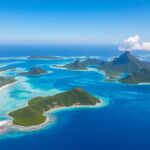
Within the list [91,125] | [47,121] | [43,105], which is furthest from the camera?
[43,105]

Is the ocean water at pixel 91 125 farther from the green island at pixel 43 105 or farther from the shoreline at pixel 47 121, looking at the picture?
the green island at pixel 43 105

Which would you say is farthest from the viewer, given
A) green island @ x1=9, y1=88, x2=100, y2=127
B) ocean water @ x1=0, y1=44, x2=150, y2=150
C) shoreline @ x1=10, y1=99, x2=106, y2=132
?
green island @ x1=9, y1=88, x2=100, y2=127

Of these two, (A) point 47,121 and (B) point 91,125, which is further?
(A) point 47,121

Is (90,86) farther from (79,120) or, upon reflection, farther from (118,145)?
(118,145)

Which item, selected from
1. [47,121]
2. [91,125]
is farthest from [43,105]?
[91,125]

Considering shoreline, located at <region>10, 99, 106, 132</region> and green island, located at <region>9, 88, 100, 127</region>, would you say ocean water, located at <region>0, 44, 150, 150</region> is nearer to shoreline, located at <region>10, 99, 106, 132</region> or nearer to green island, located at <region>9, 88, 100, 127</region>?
shoreline, located at <region>10, 99, 106, 132</region>

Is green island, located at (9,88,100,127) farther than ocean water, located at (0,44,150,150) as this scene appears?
Yes

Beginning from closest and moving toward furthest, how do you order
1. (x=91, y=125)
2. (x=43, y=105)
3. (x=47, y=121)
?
(x=91, y=125)
(x=47, y=121)
(x=43, y=105)

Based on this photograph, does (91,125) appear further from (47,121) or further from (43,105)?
(43,105)

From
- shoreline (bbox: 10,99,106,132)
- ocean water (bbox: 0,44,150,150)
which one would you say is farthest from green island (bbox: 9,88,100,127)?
ocean water (bbox: 0,44,150,150)

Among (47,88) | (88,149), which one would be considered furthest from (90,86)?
(88,149)
